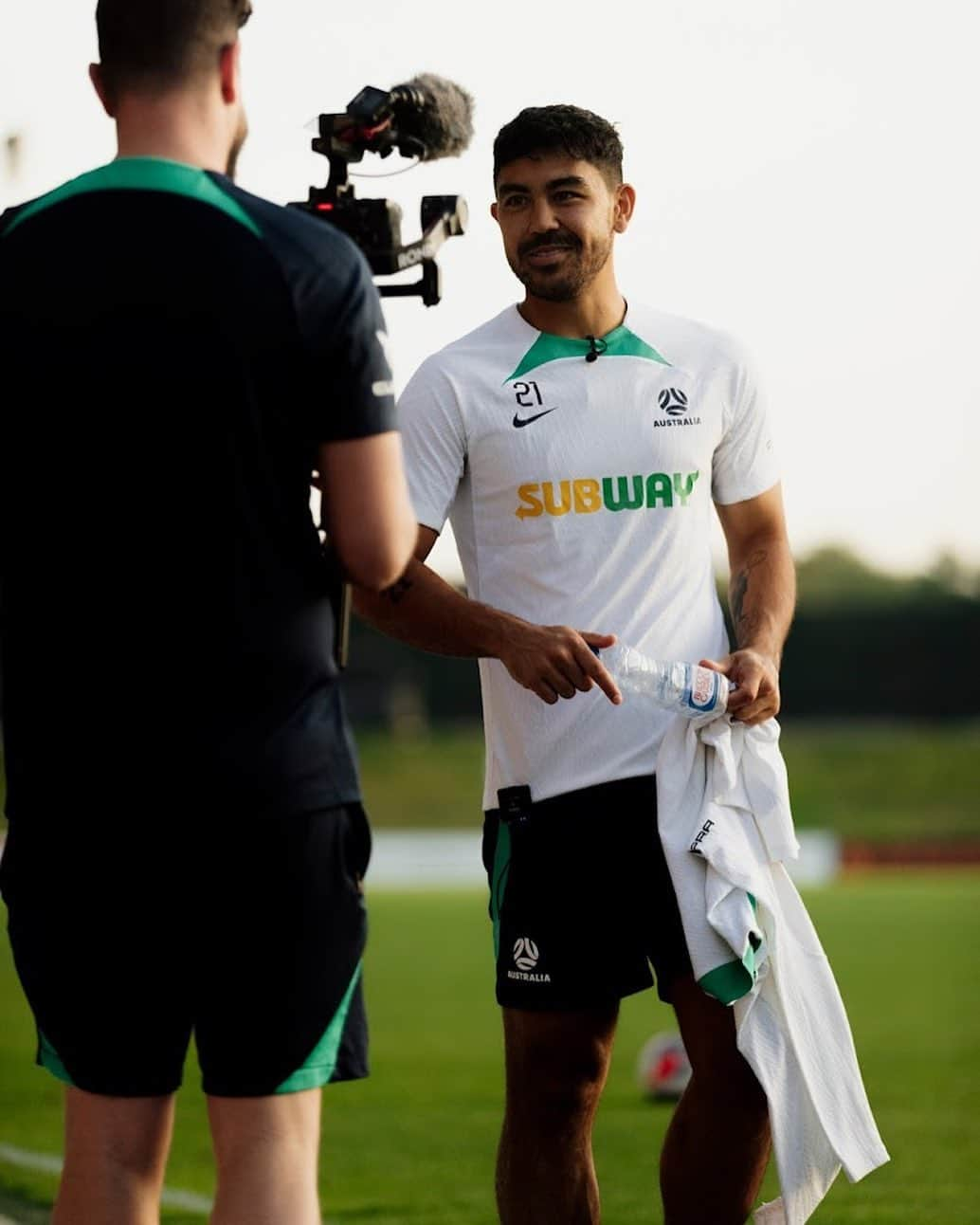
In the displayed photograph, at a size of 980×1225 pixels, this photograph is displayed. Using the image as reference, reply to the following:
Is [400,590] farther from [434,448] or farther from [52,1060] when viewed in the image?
[52,1060]

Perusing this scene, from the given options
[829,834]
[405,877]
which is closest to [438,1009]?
[405,877]

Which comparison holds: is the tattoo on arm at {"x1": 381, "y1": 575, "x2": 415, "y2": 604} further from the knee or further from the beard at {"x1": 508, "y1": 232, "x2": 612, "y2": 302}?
the knee

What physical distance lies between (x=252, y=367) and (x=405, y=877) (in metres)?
36.9

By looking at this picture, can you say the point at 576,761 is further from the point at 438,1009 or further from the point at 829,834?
the point at 829,834

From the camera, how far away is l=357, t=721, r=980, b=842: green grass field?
4812 cm

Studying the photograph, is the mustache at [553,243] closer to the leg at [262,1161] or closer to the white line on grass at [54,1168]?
the leg at [262,1161]

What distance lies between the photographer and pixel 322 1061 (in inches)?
110

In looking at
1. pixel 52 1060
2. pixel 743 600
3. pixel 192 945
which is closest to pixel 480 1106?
pixel 743 600

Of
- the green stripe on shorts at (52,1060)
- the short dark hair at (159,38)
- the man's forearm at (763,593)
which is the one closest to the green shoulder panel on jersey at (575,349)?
the man's forearm at (763,593)

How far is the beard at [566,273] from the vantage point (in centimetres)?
413

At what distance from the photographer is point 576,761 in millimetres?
4059

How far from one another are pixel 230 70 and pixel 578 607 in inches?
57.8

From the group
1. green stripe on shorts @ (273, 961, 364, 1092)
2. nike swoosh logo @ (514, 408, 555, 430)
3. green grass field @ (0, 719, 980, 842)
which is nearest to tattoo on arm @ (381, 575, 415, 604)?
nike swoosh logo @ (514, 408, 555, 430)

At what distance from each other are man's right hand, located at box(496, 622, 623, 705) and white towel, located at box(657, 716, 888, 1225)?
0.90 feet
